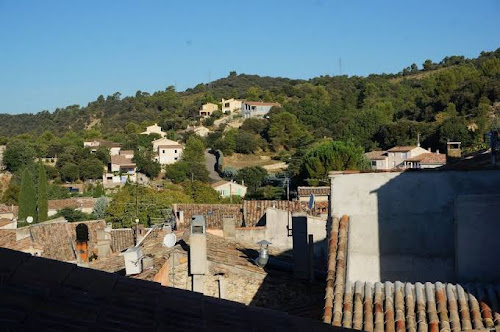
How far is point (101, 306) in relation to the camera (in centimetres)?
332

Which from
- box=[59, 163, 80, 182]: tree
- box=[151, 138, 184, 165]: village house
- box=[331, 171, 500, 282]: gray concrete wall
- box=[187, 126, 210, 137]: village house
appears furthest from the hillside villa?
box=[331, 171, 500, 282]: gray concrete wall

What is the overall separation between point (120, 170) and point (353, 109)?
40539 mm

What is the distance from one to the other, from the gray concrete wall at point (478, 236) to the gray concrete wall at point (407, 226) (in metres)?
0.77

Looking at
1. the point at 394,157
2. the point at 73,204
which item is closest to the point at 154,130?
the point at 394,157

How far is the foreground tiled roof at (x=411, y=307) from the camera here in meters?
7.94

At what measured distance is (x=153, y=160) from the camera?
276ft

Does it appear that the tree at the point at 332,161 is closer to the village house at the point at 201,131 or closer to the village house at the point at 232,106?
the village house at the point at 201,131

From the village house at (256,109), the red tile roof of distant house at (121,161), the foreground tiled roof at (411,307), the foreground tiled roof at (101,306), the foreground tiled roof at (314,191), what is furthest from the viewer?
the village house at (256,109)

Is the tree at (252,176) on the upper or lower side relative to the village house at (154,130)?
lower

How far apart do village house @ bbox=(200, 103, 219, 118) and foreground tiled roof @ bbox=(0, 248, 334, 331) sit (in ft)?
388

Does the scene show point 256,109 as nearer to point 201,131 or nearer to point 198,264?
point 201,131

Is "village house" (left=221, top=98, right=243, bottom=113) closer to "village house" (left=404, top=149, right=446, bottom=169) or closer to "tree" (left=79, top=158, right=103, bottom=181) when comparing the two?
"tree" (left=79, top=158, right=103, bottom=181)

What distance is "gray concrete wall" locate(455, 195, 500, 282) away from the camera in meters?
9.34

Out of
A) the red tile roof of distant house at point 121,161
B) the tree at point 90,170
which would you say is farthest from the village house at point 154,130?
the tree at point 90,170
